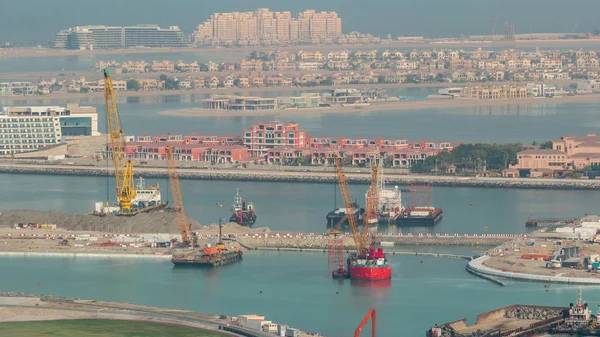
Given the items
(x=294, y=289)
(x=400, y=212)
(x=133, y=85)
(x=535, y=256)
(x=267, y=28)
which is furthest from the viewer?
(x=267, y=28)

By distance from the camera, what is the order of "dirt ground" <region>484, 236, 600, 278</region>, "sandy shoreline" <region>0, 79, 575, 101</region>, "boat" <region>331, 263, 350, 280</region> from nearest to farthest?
"dirt ground" <region>484, 236, 600, 278</region> < "boat" <region>331, 263, 350, 280</region> < "sandy shoreline" <region>0, 79, 575, 101</region>

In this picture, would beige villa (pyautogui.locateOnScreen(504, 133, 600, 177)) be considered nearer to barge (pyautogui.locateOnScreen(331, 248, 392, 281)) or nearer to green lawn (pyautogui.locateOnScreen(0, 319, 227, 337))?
barge (pyautogui.locateOnScreen(331, 248, 392, 281))

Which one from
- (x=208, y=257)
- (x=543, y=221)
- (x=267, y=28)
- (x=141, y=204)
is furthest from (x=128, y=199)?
(x=267, y=28)

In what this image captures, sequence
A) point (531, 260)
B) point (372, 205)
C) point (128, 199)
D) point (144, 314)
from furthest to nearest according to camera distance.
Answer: point (128, 199) < point (372, 205) < point (531, 260) < point (144, 314)

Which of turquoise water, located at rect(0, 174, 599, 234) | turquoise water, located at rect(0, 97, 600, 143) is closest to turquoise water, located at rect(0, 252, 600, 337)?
turquoise water, located at rect(0, 174, 599, 234)

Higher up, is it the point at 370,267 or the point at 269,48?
the point at 269,48

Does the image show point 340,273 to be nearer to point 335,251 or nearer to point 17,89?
point 335,251

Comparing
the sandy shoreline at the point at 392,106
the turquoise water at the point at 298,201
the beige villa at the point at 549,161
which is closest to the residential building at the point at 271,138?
the turquoise water at the point at 298,201
